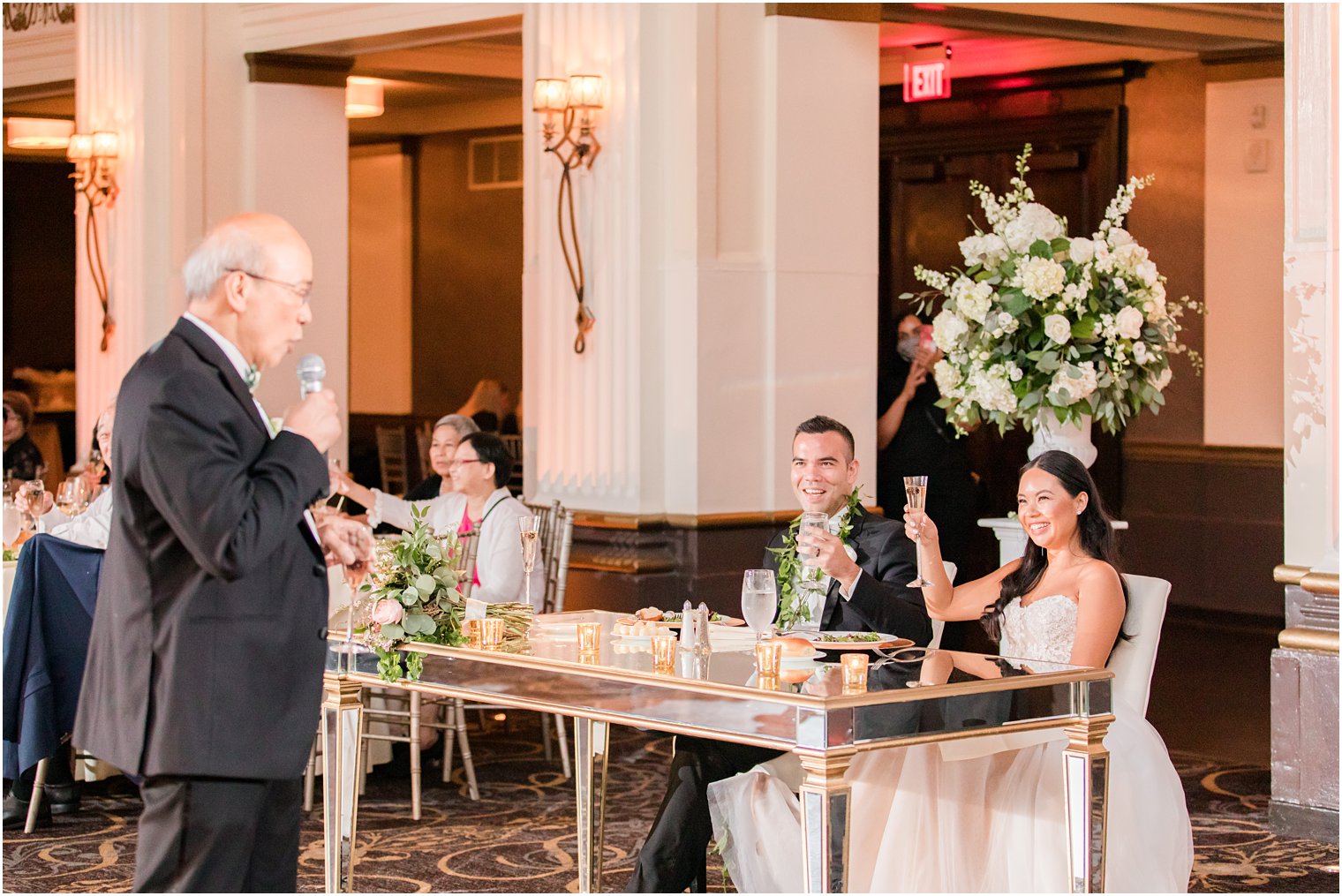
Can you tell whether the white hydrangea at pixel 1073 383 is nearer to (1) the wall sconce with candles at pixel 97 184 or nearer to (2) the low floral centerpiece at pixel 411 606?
(2) the low floral centerpiece at pixel 411 606

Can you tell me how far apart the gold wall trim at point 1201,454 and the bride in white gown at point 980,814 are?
6.23 metres

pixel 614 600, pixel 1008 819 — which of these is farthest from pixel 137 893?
pixel 614 600

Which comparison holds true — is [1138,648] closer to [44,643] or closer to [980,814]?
[980,814]

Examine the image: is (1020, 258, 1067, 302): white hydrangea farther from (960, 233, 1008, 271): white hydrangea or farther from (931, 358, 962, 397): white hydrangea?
(931, 358, 962, 397): white hydrangea

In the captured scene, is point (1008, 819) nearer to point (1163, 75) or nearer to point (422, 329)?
point (1163, 75)

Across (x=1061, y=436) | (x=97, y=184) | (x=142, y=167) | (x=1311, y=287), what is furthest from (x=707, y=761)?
(x=97, y=184)

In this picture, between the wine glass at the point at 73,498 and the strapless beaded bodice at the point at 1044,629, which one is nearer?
the strapless beaded bodice at the point at 1044,629

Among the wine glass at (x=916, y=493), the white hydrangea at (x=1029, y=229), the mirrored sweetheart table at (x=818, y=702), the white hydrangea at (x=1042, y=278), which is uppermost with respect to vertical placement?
the white hydrangea at (x=1029, y=229)

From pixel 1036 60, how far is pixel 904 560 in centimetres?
662

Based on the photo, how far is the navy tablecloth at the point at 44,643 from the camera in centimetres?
532

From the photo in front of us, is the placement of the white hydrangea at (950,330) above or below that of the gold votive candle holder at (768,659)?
above

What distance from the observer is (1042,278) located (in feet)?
17.4

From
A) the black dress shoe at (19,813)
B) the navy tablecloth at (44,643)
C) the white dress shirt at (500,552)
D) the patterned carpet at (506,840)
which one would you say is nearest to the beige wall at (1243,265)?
the patterned carpet at (506,840)

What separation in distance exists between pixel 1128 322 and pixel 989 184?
17.6 ft
